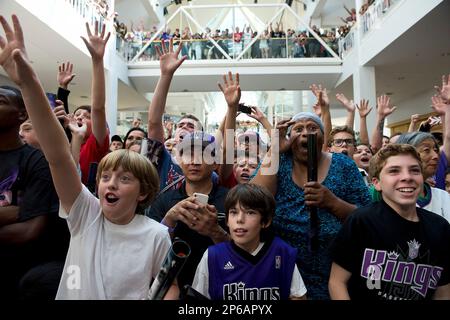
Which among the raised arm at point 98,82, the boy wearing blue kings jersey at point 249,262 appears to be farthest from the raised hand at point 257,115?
the raised arm at point 98,82

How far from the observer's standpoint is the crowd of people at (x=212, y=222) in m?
1.50

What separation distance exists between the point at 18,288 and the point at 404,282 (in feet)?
5.94

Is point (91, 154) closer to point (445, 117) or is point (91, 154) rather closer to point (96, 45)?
point (96, 45)

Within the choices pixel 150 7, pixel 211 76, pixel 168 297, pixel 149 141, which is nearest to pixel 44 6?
pixel 211 76

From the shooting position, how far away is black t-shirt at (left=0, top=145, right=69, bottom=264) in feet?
5.75

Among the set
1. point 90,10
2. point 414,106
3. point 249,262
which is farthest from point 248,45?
point 249,262

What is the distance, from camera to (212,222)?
5.59ft

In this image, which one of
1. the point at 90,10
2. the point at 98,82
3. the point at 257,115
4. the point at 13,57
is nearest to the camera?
the point at 13,57

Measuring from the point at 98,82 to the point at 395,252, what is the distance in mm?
1957

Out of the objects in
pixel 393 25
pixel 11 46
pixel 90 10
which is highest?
pixel 90 10

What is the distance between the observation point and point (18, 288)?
168 centimetres

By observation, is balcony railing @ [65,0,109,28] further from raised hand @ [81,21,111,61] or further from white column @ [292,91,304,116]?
white column @ [292,91,304,116]

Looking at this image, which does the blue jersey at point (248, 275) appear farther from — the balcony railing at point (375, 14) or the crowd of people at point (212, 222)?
the balcony railing at point (375, 14)

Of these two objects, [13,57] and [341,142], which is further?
[341,142]
